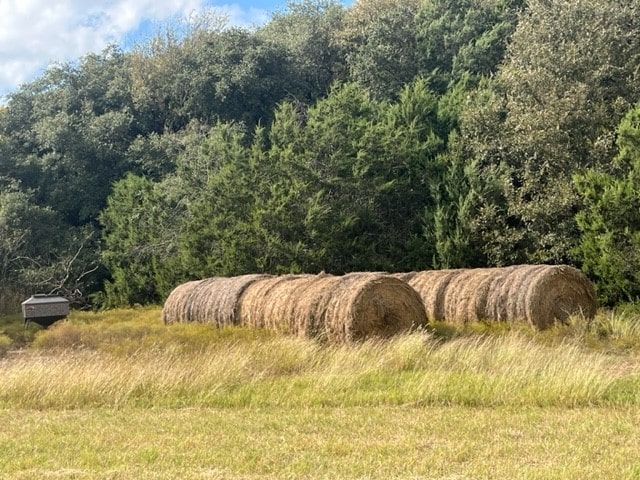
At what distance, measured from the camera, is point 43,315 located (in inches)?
808

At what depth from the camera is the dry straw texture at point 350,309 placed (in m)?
14.1

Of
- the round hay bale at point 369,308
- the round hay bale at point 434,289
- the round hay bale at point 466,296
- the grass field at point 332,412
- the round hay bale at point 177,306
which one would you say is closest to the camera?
the grass field at point 332,412

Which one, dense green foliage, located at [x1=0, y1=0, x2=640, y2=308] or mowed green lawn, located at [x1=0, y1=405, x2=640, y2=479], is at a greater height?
dense green foliage, located at [x1=0, y1=0, x2=640, y2=308]

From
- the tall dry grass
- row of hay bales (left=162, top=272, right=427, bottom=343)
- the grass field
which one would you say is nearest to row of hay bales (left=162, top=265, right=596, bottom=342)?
row of hay bales (left=162, top=272, right=427, bottom=343)

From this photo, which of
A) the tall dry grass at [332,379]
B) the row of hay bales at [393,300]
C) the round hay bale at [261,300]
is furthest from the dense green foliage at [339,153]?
the tall dry grass at [332,379]

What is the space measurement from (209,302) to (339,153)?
29.2 ft

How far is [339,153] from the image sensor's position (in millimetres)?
26031

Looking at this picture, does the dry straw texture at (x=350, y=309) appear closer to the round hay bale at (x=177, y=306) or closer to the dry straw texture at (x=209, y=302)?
the dry straw texture at (x=209, y=302)

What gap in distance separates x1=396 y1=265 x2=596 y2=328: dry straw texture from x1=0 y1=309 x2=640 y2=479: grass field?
1.98 meters

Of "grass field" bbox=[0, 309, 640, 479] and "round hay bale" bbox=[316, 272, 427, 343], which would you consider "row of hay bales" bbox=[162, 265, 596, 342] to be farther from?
"grass field" bbox=[0, 309, 640, 479]

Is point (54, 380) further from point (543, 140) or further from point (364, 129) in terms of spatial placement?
point (364, 129)

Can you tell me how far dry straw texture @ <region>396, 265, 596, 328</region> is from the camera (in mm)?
15500

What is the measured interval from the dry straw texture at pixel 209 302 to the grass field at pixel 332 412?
4803 millimetres

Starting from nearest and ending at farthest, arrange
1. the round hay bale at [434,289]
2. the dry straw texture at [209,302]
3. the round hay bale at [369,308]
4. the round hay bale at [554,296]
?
the round hay bale at [369,308] < the round hay bale at [554,296] < the round hay bale at [434,289] < the dry straw texture at [209,302]
